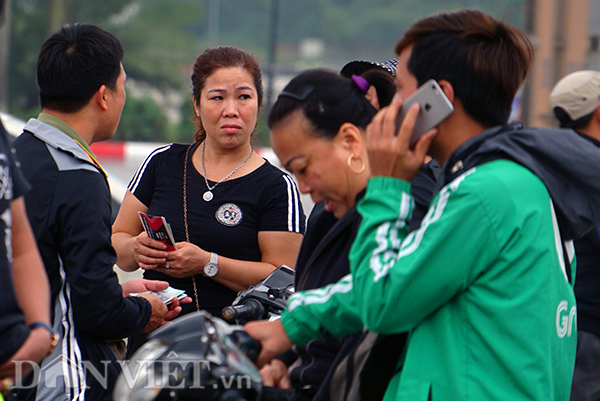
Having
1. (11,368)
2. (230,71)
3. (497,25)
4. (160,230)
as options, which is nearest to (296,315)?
(11,368)

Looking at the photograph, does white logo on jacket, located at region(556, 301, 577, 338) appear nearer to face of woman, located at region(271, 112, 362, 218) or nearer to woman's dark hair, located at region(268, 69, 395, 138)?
face of woman, located at region(271, 112, 362, 218)

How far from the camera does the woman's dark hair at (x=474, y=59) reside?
1.76 meters

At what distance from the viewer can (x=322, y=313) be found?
1.85 meters

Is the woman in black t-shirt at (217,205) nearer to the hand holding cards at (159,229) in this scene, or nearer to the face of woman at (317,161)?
the hand holding cards at (159,229)

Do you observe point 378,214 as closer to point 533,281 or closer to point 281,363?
point 533,281

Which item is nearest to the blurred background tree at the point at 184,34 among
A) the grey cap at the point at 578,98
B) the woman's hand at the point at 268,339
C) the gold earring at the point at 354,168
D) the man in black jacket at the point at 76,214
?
the grey cap at the point at 578,98

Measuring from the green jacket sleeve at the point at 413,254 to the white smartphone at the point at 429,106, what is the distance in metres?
0.15

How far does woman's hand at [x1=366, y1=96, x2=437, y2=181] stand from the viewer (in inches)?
68.1

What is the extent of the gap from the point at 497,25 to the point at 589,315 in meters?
1.69

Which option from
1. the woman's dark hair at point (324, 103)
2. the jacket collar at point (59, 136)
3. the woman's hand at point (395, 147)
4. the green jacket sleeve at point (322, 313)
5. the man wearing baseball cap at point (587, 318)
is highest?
the woman's dark hair at point (324, 103)

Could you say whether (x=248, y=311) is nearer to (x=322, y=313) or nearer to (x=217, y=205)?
(x=217, y=205)

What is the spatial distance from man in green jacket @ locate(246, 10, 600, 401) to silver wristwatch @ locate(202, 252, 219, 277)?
1.20 meters

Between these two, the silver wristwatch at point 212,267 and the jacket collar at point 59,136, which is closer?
the jacket collar at point 59,136

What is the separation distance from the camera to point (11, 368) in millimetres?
1885
